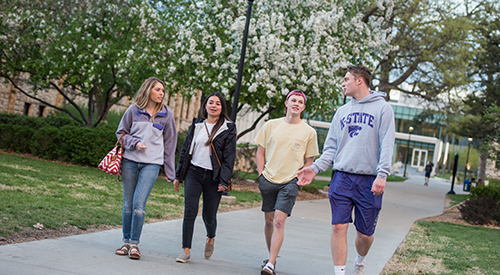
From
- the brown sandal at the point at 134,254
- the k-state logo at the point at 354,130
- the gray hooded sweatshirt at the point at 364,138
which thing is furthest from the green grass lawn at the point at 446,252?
the brown sandal at the point at 134,254

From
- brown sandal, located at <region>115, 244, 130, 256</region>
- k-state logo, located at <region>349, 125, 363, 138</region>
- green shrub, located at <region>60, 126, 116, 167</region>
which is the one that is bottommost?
brown sandal, located at <region>115, 244, 130, 256</region>

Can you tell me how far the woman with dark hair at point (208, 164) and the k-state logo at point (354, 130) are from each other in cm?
150

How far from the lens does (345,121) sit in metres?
5.14

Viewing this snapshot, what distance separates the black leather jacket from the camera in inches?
234

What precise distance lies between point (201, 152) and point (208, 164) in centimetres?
16

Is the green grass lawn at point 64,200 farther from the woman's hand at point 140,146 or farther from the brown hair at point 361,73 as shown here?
the brown hair at point 361,73

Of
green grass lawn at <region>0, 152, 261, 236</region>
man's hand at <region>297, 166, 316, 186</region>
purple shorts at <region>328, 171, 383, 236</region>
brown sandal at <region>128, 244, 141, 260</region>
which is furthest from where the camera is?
green grass lawn at <region>0, 152, 261, 236</region>

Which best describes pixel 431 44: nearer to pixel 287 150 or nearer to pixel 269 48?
pixel 269 48

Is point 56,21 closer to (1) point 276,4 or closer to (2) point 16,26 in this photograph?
(2) point 16,26

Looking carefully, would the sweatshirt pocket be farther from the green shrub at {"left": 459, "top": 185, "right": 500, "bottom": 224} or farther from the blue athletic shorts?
the green shrub at {"left": 459, "top": 185, "right": 500, "bottom": 224}

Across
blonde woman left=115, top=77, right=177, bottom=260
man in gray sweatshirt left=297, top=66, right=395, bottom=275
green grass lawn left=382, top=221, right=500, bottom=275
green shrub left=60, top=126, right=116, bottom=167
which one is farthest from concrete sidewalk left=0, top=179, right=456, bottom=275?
green shrub left=60, top=126, right=116, bottom=167

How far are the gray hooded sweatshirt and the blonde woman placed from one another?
176cm

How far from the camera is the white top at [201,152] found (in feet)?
19.6

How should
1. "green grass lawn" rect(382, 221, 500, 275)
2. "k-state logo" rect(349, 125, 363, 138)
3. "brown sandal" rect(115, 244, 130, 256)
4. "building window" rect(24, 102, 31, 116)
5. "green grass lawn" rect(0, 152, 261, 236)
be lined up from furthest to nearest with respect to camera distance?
"building window" rect(24, 102, 31, 116) → "green grass lawn" rect(382, 221, 500, 275) → "green grass lawn" rect(0, 152, 261, 236) → "brown sandal" rect(115, 244, 130, 256) → "k-state logo" rect(349, 125, 363, 138)
